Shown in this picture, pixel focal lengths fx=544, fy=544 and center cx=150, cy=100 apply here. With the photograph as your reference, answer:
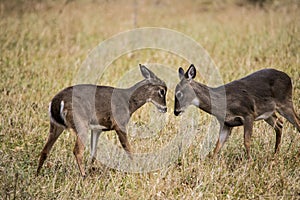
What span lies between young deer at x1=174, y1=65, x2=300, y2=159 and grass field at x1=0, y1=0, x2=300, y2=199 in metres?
0.26

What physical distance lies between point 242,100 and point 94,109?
5.25 feet

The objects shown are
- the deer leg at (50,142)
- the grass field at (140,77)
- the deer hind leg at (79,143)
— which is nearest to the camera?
the grass field at (140,77)

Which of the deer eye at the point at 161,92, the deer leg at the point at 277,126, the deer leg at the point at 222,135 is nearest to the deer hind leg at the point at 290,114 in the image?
Answer: the deer leg at the point at 277,126

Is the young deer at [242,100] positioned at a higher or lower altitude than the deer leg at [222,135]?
higher

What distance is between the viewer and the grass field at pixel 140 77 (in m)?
5.01

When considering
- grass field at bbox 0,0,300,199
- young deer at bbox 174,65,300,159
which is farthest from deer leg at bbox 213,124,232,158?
grass field at bbox 0,0,300,199

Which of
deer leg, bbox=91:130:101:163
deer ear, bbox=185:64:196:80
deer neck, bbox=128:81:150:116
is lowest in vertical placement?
deer leg, bbox=91:130:101:163

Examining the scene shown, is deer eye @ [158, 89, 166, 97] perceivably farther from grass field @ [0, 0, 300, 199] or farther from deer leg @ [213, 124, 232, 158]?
deer leg @ [213, 124, 232, 158]

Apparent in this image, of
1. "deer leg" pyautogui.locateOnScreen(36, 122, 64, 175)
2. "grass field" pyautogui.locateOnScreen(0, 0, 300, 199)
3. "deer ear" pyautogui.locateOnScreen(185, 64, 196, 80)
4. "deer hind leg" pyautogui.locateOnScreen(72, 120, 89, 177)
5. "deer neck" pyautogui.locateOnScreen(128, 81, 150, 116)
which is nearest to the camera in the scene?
"grass field" pyautogui.locateOnScreen(0, 0, 300, 199)

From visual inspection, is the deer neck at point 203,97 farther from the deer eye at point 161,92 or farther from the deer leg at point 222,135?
the deer eye at point 161,92

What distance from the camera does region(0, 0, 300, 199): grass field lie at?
5.01 m

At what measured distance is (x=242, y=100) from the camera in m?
5.89

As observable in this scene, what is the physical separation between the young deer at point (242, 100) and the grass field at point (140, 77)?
10.3 inches

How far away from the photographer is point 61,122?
5391mm
